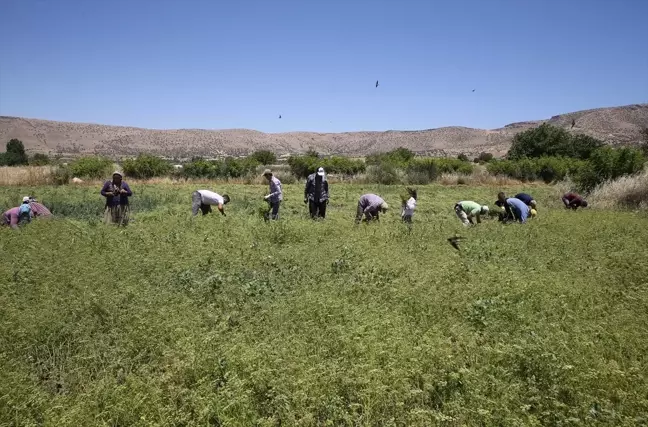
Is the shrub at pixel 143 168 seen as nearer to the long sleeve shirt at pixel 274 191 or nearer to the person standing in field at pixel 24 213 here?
the person standing in field at pixel 24 213

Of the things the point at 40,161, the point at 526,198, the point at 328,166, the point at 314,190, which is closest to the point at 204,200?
the point at 314,190

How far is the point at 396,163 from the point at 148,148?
7324 centimetres

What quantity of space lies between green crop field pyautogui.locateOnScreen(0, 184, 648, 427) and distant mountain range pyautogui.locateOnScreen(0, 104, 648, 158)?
254 feet

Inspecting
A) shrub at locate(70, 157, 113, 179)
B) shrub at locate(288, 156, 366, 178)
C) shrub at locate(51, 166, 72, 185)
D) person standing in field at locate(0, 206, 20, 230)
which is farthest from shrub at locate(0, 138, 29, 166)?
person standing in field at locate(0, 206, 20, 230)

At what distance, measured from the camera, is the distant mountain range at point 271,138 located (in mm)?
85688

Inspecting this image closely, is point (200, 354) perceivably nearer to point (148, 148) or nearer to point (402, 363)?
point (402, 363)

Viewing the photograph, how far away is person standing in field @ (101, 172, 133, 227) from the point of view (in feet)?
34.7

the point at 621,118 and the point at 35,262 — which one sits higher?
the point at 621,118

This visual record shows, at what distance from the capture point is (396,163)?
32.9 metres

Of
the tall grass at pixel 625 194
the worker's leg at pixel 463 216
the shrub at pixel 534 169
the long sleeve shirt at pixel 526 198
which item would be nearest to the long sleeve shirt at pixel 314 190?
the worker's leg at pixel 463 216

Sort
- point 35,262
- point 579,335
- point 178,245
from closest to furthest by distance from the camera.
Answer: point 579,335 < point 35,262 < point 178,245

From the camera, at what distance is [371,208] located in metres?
10.8

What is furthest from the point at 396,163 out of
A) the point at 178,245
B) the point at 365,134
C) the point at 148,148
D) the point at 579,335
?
the point at 365,134

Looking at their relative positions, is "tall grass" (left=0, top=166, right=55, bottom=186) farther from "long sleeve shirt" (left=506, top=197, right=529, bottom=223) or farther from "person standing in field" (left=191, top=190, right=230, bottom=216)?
"long sleeve shirt" (left=506, top=197, right=529, bottom=223)
